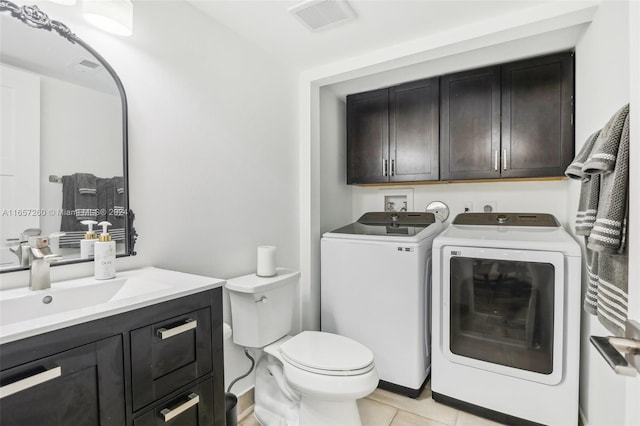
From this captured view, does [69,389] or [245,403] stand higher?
[69,389]

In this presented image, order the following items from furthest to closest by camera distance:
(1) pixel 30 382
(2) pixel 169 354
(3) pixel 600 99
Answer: (3) pixel 600 99 < (2) pixel 169 354 < (1) pixel 30 382

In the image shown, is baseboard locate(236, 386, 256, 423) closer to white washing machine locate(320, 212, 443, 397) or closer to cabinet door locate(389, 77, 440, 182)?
white washing machine locate(320, 212, 443, 397)

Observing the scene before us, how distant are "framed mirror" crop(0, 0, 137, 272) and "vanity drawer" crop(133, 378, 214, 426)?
63cm

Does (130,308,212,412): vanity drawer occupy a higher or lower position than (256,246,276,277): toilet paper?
lower

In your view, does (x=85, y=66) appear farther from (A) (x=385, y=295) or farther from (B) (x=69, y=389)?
(A) (x=385, y=295)

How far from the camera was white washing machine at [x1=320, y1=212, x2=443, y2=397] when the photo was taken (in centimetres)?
205

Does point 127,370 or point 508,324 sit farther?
point 508,324

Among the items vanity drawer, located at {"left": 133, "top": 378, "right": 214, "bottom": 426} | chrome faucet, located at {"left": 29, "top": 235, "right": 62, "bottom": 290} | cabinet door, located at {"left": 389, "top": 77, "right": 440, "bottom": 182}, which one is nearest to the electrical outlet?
cabinet door, located at {"left": 389, "top": 77, "right": 440, "bottom": 182}

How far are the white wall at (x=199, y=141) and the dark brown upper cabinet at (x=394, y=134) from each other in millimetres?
715

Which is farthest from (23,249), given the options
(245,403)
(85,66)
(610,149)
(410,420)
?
(410,420)

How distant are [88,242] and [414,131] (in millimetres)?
2194

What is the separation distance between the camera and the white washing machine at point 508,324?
168cm

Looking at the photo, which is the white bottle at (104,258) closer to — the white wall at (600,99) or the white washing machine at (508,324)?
the white washing machine at (508,324)

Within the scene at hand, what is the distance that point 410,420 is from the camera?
1.89 meters
